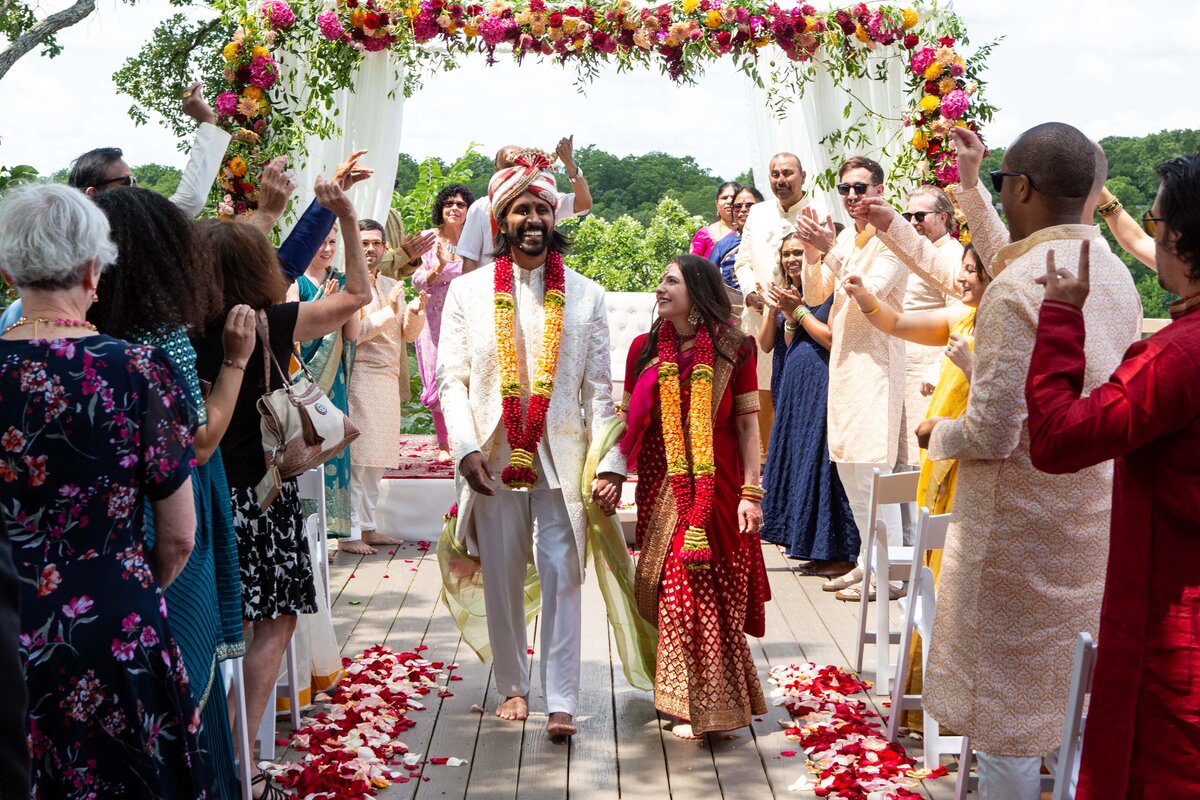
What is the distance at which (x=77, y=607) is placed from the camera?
2543mm

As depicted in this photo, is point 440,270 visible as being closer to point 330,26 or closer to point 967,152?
point 330,26

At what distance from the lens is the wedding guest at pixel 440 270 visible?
31.3 feet

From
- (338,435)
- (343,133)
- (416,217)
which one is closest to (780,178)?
(343,133)

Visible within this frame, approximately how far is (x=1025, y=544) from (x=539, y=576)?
7.79ft

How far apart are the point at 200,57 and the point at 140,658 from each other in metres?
21.0

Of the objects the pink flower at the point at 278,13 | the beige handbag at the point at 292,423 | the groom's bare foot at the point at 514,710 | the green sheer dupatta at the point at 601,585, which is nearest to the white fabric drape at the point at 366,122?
the pink flower at the point at 278,13

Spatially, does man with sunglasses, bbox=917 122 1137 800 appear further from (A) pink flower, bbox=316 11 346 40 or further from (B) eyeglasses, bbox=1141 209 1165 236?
(A) pink flower, bbox=316 11 346 40

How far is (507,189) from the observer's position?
496 centimetres

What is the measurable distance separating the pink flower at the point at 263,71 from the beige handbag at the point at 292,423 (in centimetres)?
475

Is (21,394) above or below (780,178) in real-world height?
below

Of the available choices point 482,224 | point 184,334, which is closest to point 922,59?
point 482,224

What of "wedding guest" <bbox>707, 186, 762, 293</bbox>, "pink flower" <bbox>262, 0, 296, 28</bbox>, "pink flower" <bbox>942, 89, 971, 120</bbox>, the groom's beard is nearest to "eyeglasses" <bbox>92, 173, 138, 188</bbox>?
the groom's beard

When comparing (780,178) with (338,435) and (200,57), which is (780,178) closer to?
(338,435)

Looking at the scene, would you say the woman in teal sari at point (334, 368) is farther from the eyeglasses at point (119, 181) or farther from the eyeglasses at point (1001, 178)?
the eyeglasses at point (1001, 178)
